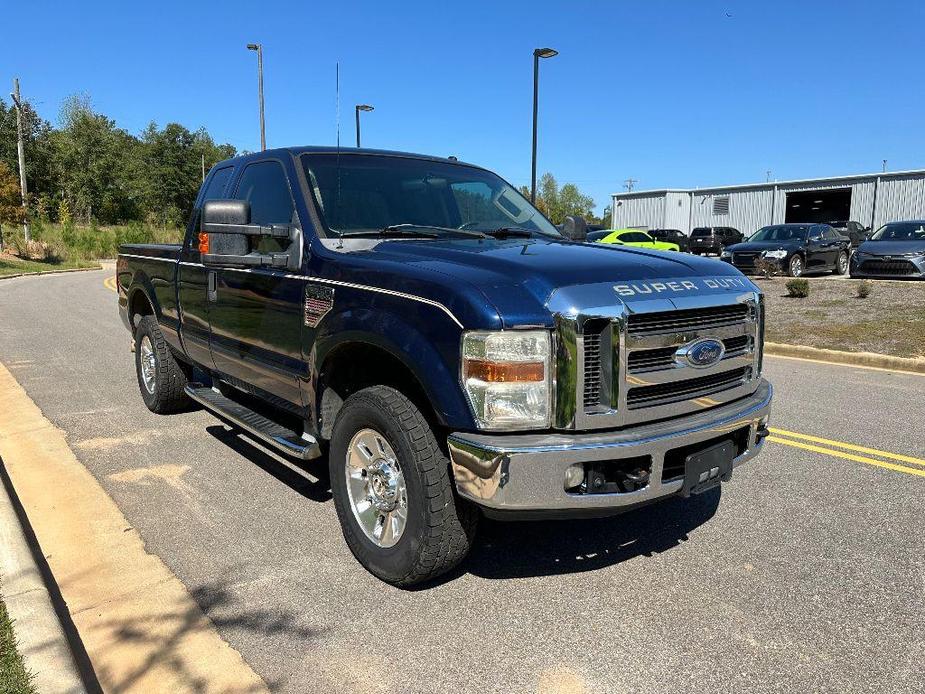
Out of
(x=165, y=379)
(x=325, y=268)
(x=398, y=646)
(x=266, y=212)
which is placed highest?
(x=266, y=212)

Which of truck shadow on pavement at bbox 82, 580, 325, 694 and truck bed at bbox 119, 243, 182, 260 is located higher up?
truck bed at bbox 119, 243, 182, 260

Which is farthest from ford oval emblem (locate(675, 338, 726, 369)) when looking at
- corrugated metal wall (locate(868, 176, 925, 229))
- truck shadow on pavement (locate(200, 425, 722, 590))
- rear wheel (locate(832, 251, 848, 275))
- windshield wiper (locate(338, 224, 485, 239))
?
corrugated metal wall (locate(868, 176, 925, 229))

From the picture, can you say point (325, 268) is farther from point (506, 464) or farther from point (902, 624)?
point (902, 624)

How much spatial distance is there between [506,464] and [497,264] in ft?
2.91

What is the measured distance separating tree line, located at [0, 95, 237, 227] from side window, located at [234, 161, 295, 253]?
2340 inches

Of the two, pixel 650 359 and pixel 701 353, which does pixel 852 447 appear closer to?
pixel 701 353

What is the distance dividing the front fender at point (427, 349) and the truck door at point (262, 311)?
691 mm

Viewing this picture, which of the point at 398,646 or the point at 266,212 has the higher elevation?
the point at 266,212

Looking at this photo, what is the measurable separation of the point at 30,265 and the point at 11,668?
109 ft

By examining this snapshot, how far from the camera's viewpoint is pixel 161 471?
4836 mm

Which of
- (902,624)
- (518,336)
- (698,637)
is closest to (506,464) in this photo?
(518,336)

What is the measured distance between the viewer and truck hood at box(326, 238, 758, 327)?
286 centimetres

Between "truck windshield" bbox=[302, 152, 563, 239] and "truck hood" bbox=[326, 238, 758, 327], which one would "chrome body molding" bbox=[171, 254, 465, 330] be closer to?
"truck hood" bbox=[326, 238, 758, 327]

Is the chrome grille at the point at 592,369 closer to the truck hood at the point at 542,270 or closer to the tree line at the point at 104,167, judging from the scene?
the truck hood at the point at 542,270
